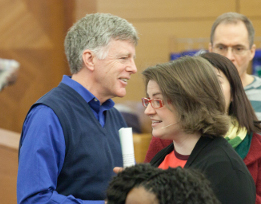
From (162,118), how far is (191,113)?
12 centimetres

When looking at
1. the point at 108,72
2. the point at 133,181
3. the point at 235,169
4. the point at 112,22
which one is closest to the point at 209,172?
the point at 235,169

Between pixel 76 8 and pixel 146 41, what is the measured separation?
1.11 meters

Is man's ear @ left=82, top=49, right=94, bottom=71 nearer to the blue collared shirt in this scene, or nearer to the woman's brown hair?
the blue collared shirt

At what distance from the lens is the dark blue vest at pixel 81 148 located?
5.09 feet

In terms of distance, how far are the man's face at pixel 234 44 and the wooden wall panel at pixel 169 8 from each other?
105 inches

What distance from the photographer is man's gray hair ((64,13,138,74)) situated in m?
1.83

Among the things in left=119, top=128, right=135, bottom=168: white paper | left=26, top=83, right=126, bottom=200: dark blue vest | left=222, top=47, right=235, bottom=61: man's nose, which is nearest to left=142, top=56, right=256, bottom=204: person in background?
left=119, top=128, right=135, bottom=168: white paper

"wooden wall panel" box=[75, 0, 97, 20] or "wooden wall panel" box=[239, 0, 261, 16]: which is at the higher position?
"wooden wall panel" box=[75, 0, 97, 20]

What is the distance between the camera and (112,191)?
0.87 meters

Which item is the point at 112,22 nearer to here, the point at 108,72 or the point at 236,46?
the point at 108,72

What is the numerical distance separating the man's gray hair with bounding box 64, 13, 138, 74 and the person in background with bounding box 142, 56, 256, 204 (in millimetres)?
450

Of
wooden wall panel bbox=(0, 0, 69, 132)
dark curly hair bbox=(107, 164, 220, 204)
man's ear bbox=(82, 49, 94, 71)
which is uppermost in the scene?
man's ear bbox=(82, 49, 94, 71)

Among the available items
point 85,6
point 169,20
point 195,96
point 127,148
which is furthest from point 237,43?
point 85,6

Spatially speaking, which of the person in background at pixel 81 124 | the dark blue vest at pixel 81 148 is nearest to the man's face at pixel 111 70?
the person in background at pixel 81 124
